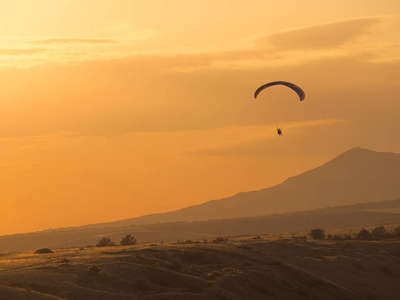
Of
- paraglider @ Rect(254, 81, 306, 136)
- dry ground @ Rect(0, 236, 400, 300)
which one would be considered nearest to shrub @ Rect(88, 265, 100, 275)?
dry ground @ Rect(0, 236, 400, 300)

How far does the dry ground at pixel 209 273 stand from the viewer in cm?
5125

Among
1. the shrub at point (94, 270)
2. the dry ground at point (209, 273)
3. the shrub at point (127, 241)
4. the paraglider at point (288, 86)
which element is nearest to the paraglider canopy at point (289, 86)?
the paraglider at point (288, 86)

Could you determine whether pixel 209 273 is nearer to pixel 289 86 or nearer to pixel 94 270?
pixel 94 270

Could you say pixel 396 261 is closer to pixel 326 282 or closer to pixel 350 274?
pixel 350 274

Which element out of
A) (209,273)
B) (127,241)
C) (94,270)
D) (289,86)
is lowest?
(209,273)

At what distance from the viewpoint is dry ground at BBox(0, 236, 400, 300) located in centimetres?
5125

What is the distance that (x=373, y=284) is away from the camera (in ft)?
237

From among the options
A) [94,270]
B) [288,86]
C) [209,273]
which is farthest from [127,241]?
[94,270]

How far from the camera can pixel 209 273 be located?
61.1m

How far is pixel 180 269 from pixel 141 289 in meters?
7.82

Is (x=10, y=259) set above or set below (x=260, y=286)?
above

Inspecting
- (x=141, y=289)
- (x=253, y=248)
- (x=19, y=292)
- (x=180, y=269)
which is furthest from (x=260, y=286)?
(x=19, y=292)

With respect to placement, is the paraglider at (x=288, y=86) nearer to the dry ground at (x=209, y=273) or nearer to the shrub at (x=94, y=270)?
the dry ground at (x=209, y=273)

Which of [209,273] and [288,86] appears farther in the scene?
[288,86]
